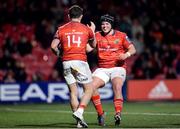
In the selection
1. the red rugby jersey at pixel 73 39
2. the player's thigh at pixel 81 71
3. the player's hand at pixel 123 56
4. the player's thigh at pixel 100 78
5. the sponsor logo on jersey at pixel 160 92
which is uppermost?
the red rugby jersey at pixel 73 39

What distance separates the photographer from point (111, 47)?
13305 mm

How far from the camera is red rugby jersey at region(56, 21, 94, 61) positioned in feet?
39.1

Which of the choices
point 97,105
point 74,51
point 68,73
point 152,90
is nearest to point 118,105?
point 97,105

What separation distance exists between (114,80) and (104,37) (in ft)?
3.18

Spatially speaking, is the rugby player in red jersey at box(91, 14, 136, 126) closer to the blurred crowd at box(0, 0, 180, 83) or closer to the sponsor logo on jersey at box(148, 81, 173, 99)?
the blurred crowd at box(0, 0, 180, 83)

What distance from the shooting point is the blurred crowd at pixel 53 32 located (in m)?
24.0

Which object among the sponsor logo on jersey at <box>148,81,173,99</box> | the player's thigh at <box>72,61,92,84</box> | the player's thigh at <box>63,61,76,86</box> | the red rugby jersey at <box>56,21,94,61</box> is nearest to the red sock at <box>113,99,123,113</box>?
the player's thigh at <box>72,61,92,84</box>

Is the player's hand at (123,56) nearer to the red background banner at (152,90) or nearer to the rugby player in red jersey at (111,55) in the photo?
the rugby player in red jersey at (111,55)

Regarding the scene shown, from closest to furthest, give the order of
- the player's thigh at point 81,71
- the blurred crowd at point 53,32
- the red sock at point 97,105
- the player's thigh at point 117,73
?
the player's thigh at point 81,71 → the red sock at point 97,105 → the player's thigh at point 117,73 → the blurred crowd at point 53,32

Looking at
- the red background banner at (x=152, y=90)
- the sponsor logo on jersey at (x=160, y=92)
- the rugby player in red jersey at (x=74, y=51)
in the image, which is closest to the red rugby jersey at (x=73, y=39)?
the rugby player in red jersey at (x=74, y=51)

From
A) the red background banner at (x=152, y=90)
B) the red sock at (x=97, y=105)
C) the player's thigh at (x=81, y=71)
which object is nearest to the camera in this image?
the player's thigh at (x=81, y=71)

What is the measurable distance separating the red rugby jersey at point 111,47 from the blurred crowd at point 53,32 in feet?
32.2

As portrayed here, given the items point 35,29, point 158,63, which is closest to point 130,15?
point 158,63

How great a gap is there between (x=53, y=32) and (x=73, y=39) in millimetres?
13475
